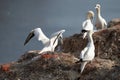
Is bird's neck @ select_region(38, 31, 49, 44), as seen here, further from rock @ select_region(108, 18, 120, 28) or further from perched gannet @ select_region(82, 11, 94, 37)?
rock @ select_region(108, 18, 120, 28)

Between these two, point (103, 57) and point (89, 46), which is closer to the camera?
point (89, 46)

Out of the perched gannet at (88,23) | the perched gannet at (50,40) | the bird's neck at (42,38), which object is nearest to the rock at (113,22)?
the perched gannet at (88,23)

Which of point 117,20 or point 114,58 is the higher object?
point 117,20

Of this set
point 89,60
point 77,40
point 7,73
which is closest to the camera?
point 89,60

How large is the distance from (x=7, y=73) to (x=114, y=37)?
866cm

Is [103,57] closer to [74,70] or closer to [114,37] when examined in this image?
[114,37]

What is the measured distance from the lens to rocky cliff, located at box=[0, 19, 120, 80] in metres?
32.9

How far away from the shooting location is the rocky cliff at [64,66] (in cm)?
3292

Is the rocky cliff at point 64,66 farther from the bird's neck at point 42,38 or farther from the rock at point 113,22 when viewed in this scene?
the rock at point 113,22

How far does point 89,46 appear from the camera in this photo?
1344 inches

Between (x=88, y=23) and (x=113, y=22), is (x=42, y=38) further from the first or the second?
(x=113, y=22)

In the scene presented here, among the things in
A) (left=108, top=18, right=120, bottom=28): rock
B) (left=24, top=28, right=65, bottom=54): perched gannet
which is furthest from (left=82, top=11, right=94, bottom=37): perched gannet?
(left=108, top=18, right=120, bottom=28): rock

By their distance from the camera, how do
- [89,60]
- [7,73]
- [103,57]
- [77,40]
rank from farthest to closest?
[77,40] → [103,57] → [7,73] → [89,60]

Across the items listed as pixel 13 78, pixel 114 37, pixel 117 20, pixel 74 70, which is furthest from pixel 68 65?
pixel 117 20
